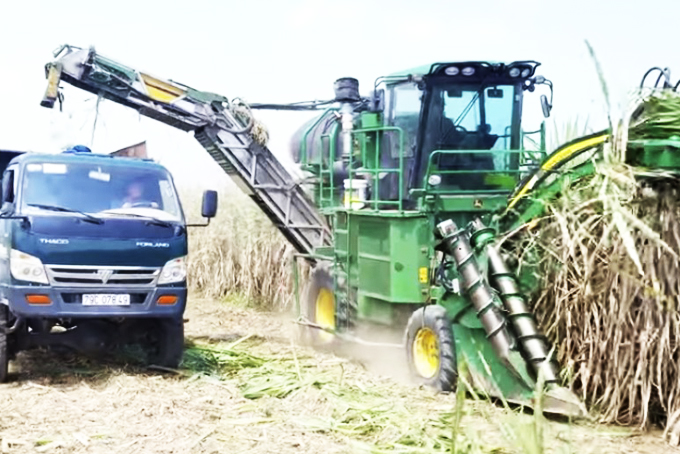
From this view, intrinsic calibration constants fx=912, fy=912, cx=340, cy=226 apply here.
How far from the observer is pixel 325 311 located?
1136 cm

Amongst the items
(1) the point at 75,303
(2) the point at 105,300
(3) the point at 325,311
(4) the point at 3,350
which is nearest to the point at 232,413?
(2) the point at 105,300

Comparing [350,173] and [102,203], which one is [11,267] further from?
[350,173]

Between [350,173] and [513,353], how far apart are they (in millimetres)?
3512

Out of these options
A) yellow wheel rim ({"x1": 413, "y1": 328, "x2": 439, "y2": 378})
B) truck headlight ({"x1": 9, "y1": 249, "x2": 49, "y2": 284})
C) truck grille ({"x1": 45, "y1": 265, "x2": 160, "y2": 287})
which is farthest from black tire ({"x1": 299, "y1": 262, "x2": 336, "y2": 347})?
truck headlight ({"x1": 9, "y1": 249, "x2": 49, "y2": 284})

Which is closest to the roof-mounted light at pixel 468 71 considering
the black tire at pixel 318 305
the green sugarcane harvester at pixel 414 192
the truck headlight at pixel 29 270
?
the green sugarcane harvester at pixel 414 192

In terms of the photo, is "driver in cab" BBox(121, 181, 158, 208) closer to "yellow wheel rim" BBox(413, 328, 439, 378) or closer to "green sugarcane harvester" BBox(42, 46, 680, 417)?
"green sugarcane harvester" BBox(42, 46, 680, 417)

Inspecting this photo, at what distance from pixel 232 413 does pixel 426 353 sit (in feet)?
7.23

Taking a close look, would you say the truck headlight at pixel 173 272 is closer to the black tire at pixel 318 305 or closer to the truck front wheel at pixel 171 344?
the truck front wheel at pixel 171 344

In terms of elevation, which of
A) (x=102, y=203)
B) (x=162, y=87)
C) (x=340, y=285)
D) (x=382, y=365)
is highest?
(x=162, y=87)

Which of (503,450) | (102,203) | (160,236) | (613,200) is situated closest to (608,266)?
(613,200)

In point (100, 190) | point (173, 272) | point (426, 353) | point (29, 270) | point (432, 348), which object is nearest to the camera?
point (29, 270)

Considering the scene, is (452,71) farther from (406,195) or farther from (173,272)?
(173,272)

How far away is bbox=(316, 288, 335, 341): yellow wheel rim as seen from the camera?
36.4ft

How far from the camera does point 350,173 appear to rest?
398 inches
